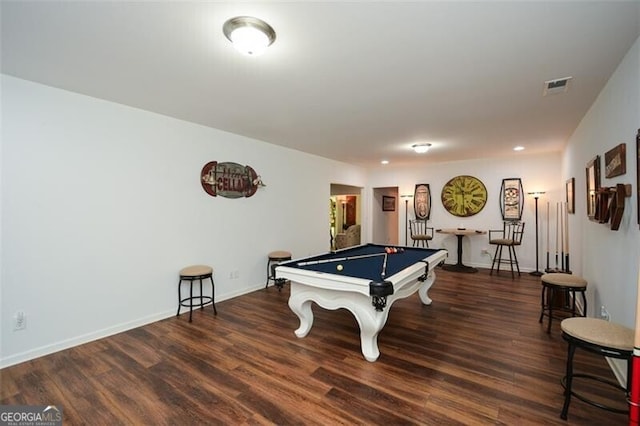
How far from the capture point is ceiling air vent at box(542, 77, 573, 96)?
8.49 feet

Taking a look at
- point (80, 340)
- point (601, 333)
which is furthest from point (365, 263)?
point (80, 340)

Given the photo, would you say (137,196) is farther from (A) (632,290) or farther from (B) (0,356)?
(A) (632,290)

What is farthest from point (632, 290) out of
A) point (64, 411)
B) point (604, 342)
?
point (64, 411)

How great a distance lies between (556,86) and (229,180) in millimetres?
4228

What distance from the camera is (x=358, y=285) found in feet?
7.91

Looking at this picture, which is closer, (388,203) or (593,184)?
(593,184)

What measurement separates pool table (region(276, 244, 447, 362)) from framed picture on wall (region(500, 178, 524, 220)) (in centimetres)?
393

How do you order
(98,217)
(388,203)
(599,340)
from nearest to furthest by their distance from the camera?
(599,340), (98,217), (388,203)

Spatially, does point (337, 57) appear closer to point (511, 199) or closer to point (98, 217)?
point (98, 217)

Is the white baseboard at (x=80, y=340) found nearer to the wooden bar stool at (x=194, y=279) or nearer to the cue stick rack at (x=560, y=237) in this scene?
the wooden bar stool at (x=194, y=279)

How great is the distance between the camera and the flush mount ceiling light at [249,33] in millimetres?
1777

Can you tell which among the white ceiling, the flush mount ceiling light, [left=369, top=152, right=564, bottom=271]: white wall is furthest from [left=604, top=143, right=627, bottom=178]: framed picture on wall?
[left=369, top=152, right=564, bottom=271]: white wall

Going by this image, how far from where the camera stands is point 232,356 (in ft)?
8.75

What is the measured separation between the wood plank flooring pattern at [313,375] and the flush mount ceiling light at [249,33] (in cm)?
255
